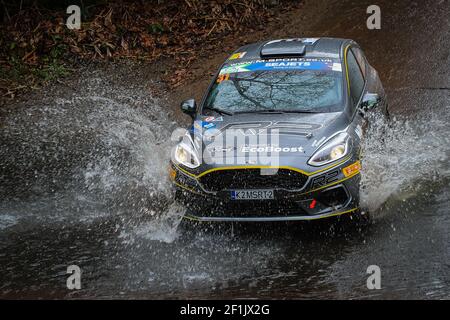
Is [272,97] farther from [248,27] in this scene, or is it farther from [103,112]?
[248,27]

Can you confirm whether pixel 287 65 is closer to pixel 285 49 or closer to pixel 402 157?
pixel 285 49

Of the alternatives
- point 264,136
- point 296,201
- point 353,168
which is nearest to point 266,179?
point 296,201

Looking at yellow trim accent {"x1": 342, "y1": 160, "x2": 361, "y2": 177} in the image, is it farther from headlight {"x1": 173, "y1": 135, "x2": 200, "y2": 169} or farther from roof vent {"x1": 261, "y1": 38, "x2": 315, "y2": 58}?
roof vent {"x1": 261, "y1": 38, "x2": 315, "y2": 58}

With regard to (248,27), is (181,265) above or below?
below

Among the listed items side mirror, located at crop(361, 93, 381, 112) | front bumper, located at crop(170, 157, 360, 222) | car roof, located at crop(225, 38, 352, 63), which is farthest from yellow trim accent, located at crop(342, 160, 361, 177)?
car roof, located at crop(225, 38, 352, 63)

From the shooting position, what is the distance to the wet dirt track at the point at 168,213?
22.3 feet

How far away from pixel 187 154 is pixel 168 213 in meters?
0.96

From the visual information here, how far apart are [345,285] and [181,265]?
1.61m

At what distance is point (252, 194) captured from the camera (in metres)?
7.32

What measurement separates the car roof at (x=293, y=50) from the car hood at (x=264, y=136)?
1330 millimetres

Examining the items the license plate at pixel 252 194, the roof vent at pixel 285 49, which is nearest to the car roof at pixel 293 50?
the roof vent at pixel 285 49

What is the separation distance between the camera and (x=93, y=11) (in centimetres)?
1633

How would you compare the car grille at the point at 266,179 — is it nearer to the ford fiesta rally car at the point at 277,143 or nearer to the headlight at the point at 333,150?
the ford fiesta rally car at the point at 277,143
